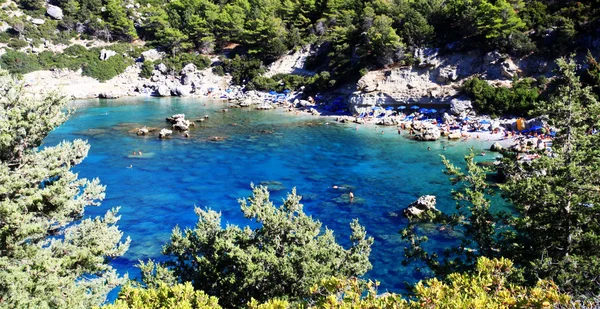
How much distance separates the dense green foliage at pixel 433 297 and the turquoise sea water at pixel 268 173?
502 inches

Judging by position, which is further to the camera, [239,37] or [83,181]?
[239,37]

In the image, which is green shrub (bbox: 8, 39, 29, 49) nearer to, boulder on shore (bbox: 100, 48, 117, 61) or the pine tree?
boulder on shore (bbox: 100, 48, 117, 61)

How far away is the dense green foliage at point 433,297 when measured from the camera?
26.5ft

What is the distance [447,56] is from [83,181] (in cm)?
6150

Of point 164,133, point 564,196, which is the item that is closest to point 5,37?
point 164,133

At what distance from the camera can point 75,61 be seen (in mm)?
99250

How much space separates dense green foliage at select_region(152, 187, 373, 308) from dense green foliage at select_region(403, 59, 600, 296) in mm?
4852

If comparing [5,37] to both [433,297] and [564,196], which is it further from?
[564,196]

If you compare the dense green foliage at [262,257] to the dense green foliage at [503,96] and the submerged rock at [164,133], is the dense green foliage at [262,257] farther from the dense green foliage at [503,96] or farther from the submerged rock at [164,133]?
the dense green foliage at [503,96]

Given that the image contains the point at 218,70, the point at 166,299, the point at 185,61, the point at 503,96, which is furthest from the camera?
the point at 185,61

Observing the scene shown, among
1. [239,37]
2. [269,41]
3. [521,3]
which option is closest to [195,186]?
[521,3]

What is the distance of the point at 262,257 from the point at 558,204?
10.8m

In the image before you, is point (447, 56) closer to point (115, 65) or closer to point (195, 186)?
point (195, 186)

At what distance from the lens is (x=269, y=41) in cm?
9700
